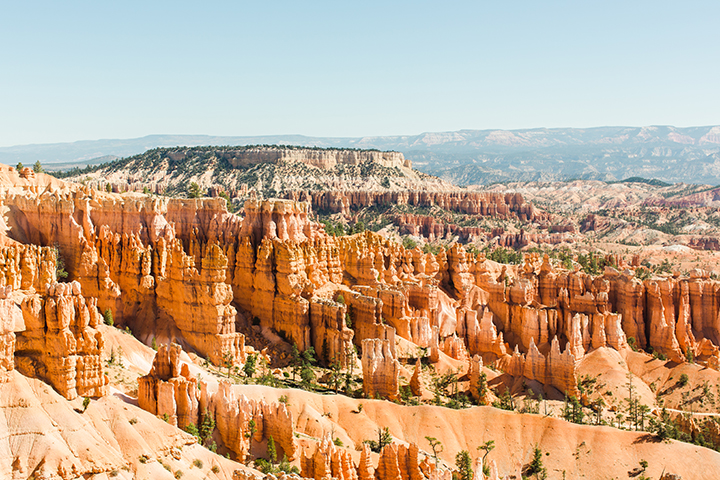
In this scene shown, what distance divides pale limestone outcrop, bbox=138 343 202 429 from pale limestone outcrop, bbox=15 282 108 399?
10.0 ft

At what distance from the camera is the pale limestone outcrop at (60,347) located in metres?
32.2

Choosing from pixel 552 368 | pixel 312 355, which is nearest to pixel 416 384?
pixel 312 355

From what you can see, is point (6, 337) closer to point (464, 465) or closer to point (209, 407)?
point (209, 407)

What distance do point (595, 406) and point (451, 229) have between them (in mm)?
117061

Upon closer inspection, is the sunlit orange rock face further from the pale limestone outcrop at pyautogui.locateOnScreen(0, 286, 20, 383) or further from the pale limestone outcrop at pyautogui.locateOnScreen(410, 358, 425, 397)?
the pale limestone outcrop at pyautogui.locateOnScreen(0, 286, 20, 383)

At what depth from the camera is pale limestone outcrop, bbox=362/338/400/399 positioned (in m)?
53.4

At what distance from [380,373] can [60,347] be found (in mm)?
26718

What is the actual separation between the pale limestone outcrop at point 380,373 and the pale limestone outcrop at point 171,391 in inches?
690

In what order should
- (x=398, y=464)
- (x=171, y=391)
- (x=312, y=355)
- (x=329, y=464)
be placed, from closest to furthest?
(x=171, y=391) → (x=329, y=464) → (x=398, y=464) → (x=312, y=355)

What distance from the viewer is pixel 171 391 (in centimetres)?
3666

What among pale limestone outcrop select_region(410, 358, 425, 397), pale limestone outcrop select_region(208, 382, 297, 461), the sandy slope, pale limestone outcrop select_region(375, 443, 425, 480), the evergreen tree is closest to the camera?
pale limestone outcrop select_region(208, 382, 297, 461)

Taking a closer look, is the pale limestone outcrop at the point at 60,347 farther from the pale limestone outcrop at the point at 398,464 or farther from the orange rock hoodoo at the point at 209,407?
the pale limestone outcrop at the point at 398,464

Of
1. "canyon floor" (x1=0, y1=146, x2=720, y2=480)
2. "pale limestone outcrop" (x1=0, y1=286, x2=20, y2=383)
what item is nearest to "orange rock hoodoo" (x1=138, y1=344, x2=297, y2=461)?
"canyon floor" (x1=0, y1=146, x2=720, y2=480)

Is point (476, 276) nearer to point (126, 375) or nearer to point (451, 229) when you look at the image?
point (126, 375)
